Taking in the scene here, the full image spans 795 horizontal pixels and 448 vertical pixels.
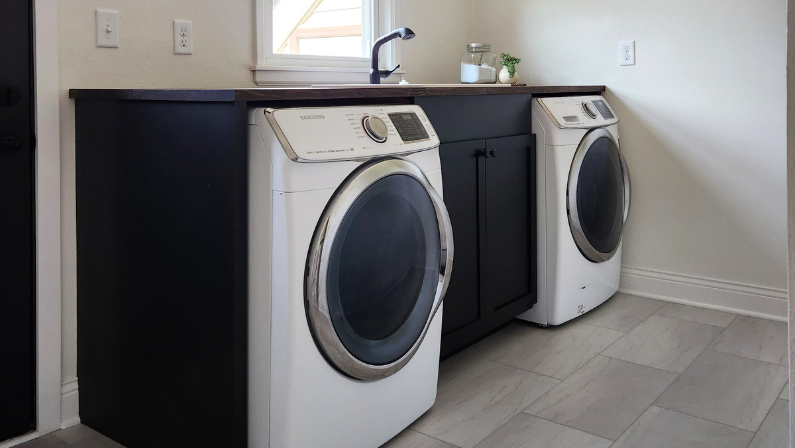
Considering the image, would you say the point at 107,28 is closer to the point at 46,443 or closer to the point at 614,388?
the point at 46,443

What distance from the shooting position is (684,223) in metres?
3.00

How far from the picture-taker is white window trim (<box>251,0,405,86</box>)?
2.40 metres

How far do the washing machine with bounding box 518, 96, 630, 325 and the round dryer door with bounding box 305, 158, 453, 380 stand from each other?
92 centimetres

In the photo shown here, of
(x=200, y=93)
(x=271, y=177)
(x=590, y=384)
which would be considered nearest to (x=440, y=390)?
(x=590, y=384)

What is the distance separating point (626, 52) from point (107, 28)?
2.10m

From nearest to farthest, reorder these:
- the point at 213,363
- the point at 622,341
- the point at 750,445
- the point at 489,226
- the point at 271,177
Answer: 1. the point at 271,177
2. the point at 213,363
3. the point at 750,445
4. the point at 489,226
5. the point at 622,341

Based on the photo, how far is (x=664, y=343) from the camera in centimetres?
255

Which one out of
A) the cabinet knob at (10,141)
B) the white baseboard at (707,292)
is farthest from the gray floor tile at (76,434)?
the white baseboard at (707,292)

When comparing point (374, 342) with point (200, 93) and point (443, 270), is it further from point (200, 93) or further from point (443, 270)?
point (200, 93)

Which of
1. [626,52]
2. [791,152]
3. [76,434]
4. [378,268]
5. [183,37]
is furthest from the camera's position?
Answer: [626,52]

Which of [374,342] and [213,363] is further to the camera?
[374,342]

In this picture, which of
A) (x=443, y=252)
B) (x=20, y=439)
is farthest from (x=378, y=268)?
(x=20, y=439)

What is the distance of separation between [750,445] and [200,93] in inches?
62.5

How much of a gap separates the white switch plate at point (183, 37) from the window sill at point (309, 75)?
27cm
